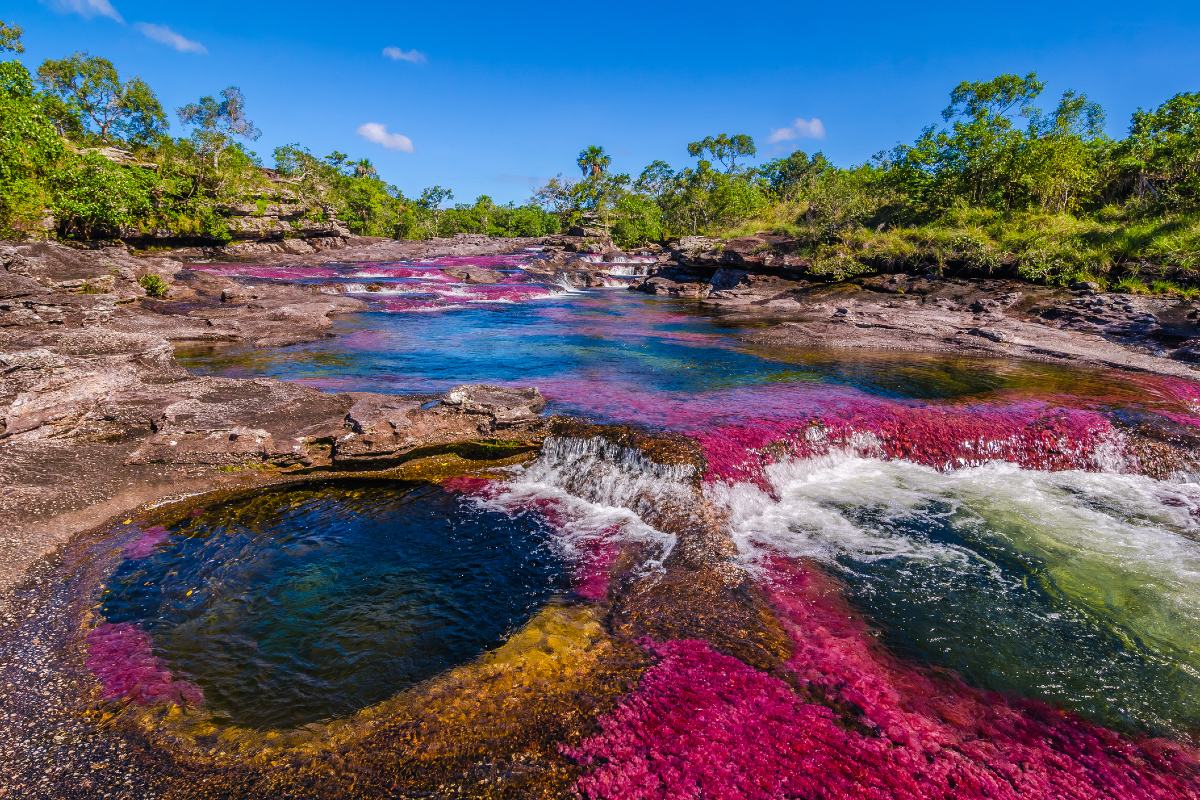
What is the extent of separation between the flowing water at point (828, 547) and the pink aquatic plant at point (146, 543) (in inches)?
8.3


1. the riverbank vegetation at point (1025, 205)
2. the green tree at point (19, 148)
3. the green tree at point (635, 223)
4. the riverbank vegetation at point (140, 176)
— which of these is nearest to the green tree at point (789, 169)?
the green tree at point (635, 223)

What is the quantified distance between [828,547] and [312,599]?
300 inches

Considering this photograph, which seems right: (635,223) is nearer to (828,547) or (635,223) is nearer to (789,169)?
(789,169)

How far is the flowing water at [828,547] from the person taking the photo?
5.78 metres

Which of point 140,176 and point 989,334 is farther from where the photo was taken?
point 140,176

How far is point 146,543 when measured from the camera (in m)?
7.57

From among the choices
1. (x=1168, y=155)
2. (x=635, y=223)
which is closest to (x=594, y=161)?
(x=635, y=223)

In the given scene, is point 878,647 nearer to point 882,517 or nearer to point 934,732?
point 934,732

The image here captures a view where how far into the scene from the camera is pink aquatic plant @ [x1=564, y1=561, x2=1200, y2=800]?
14.4 ft

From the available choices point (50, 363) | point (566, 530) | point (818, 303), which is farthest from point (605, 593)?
point (818, 303)

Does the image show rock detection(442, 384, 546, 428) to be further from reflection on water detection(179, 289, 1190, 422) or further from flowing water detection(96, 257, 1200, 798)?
flowing water detection(96, 257, 1200, 798)

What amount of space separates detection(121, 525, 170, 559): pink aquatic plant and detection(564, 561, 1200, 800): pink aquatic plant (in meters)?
6.73

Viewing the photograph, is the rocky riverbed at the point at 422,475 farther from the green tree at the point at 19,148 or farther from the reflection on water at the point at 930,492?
the green tree at the point at 19,148

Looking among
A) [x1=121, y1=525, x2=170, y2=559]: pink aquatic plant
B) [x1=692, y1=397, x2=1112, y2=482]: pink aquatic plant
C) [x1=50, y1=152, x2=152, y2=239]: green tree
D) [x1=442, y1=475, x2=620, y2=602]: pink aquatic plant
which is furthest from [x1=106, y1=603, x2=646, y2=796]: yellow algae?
[x1=50, y1=152, x2=152, y2=239]: green tree
